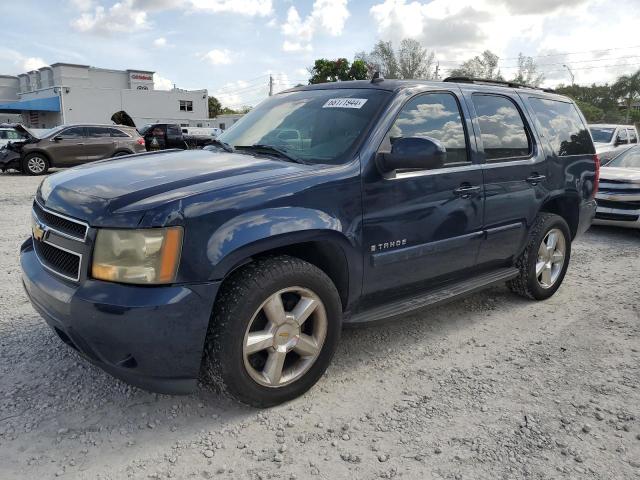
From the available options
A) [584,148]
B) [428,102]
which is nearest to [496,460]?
[428,102]

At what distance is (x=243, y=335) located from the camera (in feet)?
8.34

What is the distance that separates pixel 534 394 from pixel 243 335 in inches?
69.6

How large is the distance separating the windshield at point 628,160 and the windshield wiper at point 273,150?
24.9 ft

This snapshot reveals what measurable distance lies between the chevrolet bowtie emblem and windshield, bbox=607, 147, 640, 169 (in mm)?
8887

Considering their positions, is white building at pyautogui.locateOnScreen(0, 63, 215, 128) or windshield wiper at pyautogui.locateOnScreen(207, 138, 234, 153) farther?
white building at pyautogui.locateOnScreen(0, 63, 215, 128)

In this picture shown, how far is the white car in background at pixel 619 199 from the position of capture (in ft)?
24.7

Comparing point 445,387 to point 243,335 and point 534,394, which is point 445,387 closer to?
point 534,394

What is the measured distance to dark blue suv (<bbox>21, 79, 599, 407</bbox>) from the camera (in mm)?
2346

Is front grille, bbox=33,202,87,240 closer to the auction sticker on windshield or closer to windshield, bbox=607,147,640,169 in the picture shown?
the auction sticker on windshield

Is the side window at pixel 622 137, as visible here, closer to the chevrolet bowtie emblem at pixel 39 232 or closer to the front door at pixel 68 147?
the chevrolet bowtie emblem at pixel 39 232

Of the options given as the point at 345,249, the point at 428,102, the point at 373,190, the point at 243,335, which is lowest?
the point at 243,335

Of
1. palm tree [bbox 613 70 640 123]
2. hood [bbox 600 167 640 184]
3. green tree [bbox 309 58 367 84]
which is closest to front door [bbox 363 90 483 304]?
hood [bbox 600 167 640 184]

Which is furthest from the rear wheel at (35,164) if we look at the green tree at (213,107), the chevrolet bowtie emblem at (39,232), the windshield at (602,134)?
the green tree at (213,107)

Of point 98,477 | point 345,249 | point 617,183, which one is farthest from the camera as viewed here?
point 617,183
